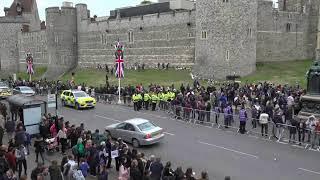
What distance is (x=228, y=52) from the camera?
4384 cm

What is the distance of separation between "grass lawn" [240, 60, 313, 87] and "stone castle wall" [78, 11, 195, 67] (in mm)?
9304

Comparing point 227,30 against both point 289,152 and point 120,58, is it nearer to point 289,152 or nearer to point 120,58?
point 120,58

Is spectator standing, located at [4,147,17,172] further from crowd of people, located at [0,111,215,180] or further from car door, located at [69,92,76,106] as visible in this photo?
car door, located at [69,92,76,106]

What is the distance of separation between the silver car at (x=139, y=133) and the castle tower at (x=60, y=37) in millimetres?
51197

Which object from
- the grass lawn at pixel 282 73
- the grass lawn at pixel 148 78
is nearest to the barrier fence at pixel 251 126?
the grass lawn at pixel 148 78

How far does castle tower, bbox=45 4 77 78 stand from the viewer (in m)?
69.1

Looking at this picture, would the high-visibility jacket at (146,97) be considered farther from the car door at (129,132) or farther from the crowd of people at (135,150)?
the car door at (129,132)

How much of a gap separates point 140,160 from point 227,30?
32.4 m

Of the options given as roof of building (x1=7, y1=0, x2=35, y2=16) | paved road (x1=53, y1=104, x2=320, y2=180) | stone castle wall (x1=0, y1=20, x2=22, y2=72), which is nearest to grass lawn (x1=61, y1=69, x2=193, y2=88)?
paved road (x1=53, y1=104, x2=320, y2=180)

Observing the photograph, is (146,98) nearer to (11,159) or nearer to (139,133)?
(139,133)

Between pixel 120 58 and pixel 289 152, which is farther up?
pixel 120 58

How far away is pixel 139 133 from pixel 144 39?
40.6 meters

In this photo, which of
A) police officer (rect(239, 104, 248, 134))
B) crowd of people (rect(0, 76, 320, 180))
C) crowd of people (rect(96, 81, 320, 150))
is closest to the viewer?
crowd of people (rect(0, 76, 320, 180))

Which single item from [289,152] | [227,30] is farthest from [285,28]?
[289,152]
